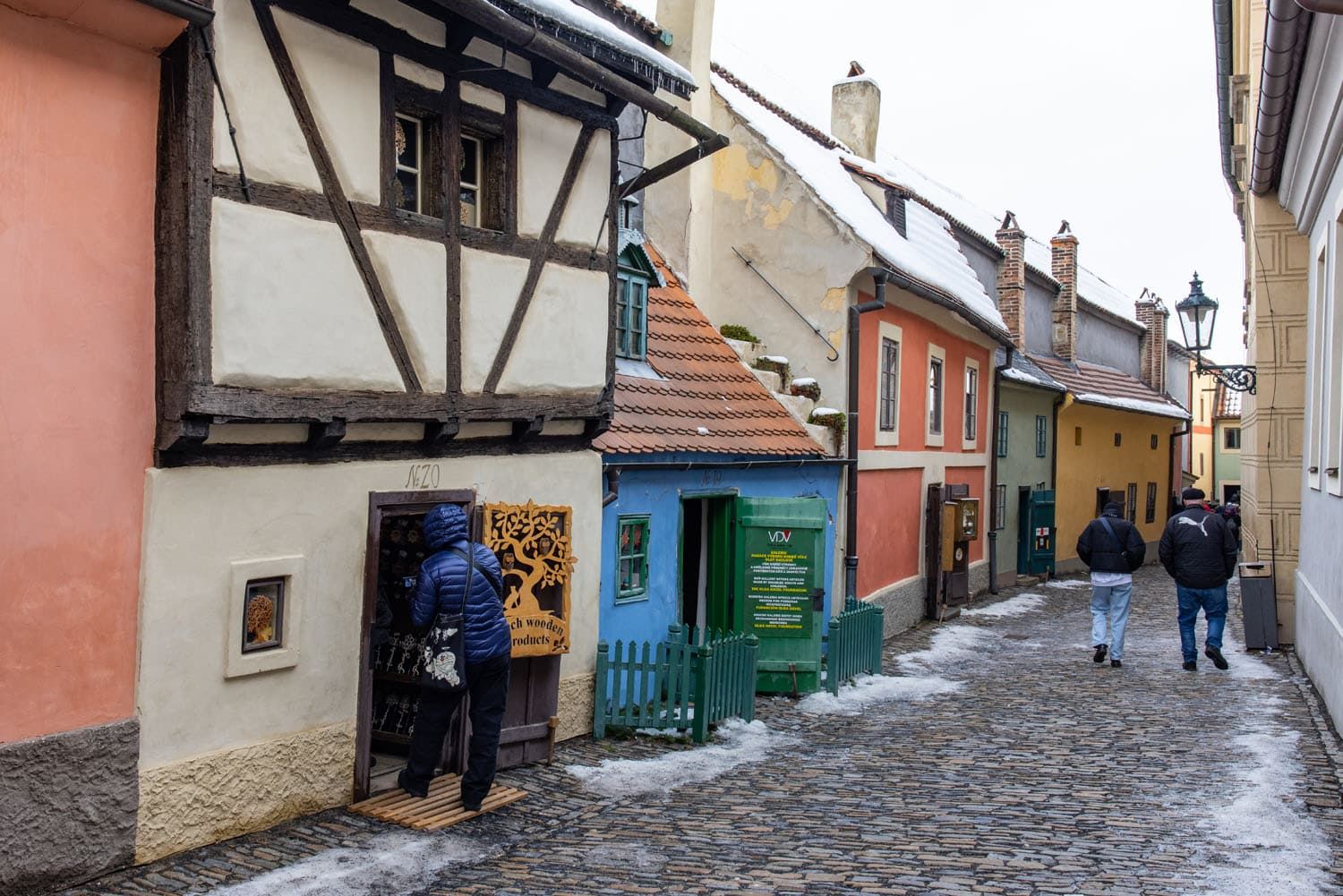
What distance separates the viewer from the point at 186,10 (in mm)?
5848

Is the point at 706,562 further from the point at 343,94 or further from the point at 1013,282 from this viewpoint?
the point at 1013,282

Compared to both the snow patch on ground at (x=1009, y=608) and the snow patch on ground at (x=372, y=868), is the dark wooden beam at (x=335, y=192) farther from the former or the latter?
the snow patch on ground at (x=1009, y=608)

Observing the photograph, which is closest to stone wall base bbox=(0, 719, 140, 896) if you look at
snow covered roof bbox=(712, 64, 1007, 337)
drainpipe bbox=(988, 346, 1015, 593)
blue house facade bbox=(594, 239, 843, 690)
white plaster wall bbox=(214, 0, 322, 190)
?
white plaster wall bbox=(214, 0, 322, 190)

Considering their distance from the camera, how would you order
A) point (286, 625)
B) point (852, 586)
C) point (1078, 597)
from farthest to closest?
point (1078, 597) < point (852, 586) < point (286, 625)

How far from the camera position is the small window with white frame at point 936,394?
18.5 meters

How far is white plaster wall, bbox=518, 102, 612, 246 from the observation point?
8.30 m

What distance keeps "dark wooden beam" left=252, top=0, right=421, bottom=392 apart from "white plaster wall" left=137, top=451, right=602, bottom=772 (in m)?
0.70

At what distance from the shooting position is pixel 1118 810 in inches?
301

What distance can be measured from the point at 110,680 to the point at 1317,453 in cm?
994

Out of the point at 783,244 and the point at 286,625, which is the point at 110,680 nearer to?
the point at 286,625

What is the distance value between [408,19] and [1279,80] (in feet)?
19.5

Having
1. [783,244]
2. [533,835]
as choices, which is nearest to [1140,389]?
[783,244]

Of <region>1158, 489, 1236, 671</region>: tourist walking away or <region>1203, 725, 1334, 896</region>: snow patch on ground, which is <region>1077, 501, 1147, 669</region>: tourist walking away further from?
<region>1203, 725, 1334, 896</region>: snow patch on ground

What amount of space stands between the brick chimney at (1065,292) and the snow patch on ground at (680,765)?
20717 mm
